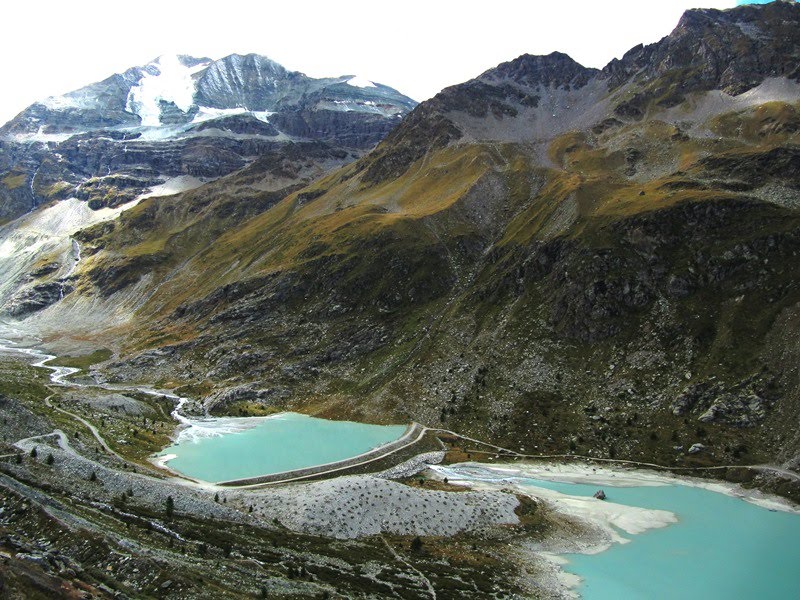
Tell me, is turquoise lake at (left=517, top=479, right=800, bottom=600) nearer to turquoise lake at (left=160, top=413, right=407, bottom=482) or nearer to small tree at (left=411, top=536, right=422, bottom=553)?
small tree at (left=411, top=536, right=422, bottom=553)

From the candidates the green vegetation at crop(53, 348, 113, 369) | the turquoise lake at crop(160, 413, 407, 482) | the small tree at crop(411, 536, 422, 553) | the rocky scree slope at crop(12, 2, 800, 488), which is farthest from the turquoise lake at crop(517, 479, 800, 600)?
the green vegetation at crop(53, 348, 113, 369)

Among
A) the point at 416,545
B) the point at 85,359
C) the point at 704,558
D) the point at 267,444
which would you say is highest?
the point at 416,545

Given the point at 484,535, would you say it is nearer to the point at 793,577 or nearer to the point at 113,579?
the point at 793,577

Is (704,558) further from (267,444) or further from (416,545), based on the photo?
(267,444)

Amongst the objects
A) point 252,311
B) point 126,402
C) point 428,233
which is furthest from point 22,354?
point 428,233

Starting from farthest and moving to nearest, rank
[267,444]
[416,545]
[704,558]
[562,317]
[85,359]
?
[85,359] → [562,317] → [267,444] → [704,558] → [416,545]

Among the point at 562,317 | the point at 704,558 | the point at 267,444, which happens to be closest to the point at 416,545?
the point at 704,558

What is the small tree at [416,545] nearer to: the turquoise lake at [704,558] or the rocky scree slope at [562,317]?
the turquoise lake at [704,558]
